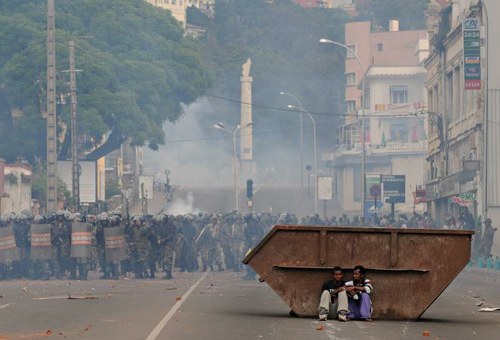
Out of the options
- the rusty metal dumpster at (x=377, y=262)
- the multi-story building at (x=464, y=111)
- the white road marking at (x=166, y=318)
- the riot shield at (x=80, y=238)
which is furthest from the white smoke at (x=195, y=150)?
the rusty metal dumpster at (x=377, y=262)

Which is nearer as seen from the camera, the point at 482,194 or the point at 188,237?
the point at 188,237

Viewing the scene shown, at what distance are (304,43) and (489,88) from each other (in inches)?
4323

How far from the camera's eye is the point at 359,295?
22312 mm

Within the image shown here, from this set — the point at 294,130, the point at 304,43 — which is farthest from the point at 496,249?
the point at 304,43

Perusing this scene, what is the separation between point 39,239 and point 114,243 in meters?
1.96

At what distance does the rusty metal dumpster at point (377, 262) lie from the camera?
22438 mm

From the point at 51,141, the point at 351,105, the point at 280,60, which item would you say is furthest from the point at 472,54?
the point at 280,60

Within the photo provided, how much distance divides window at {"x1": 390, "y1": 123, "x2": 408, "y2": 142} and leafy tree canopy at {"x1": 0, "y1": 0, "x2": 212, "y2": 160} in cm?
2626

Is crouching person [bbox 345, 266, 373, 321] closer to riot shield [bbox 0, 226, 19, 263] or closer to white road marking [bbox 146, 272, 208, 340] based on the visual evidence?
white road marking [bbox 146, 272, 208, 340]

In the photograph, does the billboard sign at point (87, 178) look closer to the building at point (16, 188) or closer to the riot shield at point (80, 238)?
the building at point (16, 188)

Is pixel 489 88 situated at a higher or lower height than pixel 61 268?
higher

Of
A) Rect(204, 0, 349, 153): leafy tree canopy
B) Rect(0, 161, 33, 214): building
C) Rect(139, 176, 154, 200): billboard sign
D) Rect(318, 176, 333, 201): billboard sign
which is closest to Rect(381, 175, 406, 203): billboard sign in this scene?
Rect(318, 176, 333, 201): billboard sign

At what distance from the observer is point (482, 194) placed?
62688 mm

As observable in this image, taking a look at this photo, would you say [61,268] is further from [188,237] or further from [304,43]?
[304,43]
